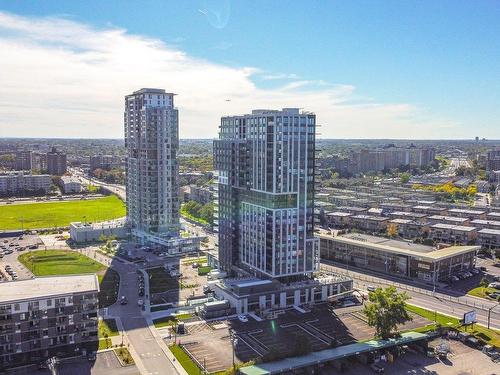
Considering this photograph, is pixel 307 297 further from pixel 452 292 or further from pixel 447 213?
pixel 447 213

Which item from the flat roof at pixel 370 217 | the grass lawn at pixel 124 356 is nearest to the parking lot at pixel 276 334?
the grass lawn at pixel 124 356

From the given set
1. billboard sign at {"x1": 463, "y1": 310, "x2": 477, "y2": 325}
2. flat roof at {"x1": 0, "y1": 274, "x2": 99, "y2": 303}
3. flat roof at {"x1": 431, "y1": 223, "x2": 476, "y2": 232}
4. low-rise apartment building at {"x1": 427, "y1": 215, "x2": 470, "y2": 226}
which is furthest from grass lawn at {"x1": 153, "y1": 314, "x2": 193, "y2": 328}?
low-rise apartment building at {"x1": 427, "y1": 215, "x2": 470, "y2": 226}

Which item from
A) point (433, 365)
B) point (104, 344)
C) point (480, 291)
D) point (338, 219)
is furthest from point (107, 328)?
point (338, 219)

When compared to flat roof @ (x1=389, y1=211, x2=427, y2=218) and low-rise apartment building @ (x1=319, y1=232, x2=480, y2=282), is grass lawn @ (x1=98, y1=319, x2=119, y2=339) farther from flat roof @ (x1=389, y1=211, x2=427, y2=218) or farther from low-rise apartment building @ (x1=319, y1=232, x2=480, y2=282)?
flat roof @ (x1=389, y1=211, x2=427, y2=218)

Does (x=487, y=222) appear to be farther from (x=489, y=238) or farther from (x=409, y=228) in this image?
(x=409, y=228)

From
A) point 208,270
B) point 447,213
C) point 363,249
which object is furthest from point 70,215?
point 447,213
